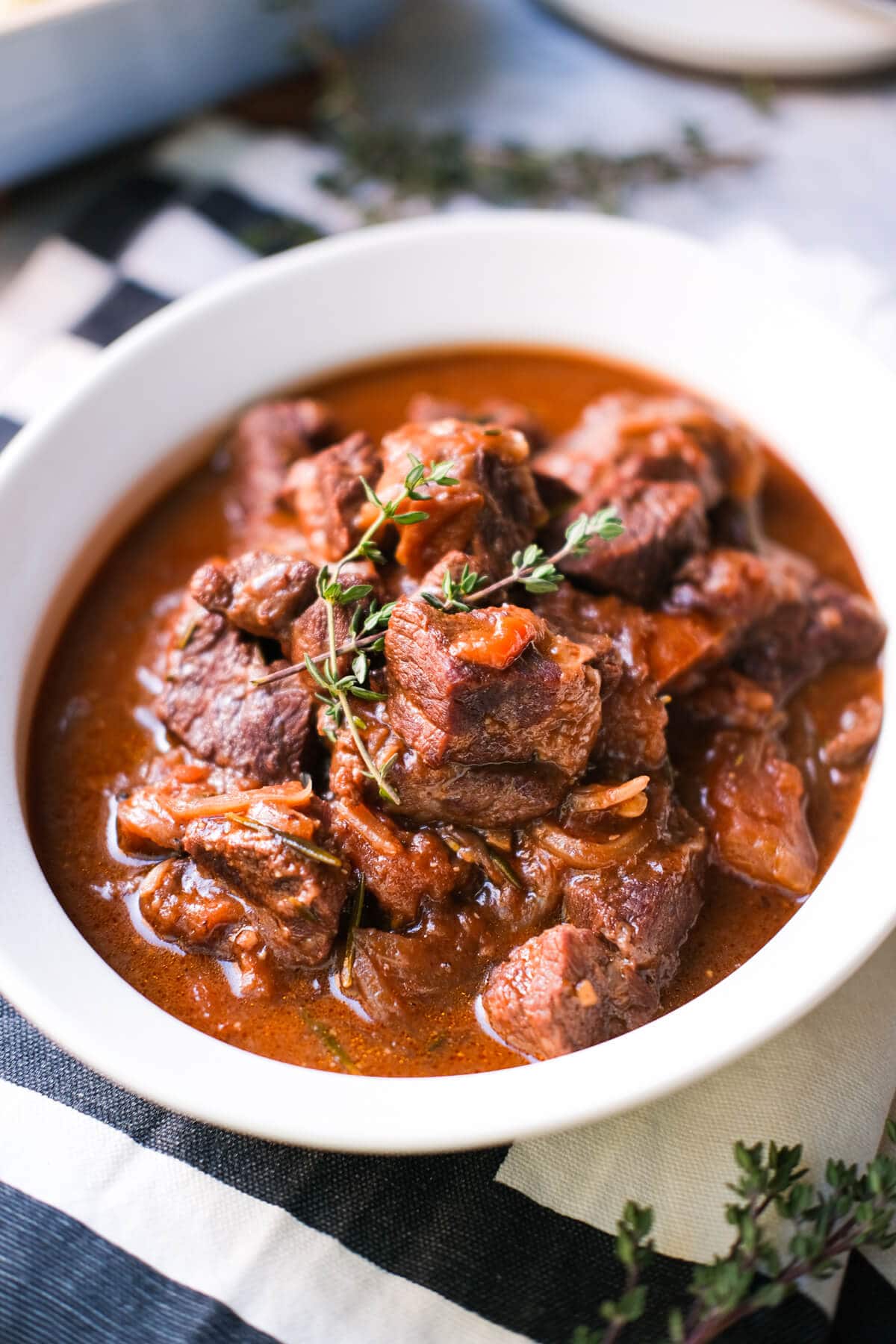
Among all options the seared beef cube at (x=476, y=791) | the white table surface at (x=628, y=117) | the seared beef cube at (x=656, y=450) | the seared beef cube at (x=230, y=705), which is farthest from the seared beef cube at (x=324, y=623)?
the white table surface at (x=628, y=117)

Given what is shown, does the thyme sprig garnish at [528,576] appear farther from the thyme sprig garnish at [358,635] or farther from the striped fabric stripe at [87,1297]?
the striped fabric stripe at [87,1297]

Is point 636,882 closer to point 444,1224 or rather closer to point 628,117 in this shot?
point 444,1224

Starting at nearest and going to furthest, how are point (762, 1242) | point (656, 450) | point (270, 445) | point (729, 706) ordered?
1. point (762, 1242)
2. point (729, 706)
3. point (656, 450)
4. point (270, 445)

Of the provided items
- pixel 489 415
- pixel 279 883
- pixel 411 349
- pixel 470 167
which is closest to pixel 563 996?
pixel 279 883

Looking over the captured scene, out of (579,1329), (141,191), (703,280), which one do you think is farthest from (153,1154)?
(141,191)

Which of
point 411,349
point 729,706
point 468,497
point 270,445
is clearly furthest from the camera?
point 411,349

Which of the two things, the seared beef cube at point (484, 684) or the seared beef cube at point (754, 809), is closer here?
the seared beef cube at point (484, 684)
